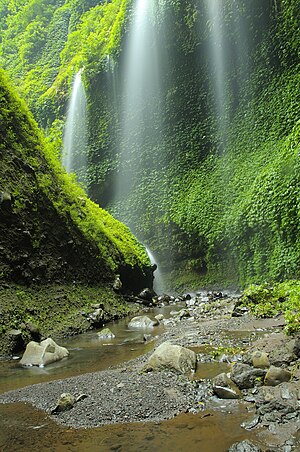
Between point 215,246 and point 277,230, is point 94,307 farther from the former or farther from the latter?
point 215,246

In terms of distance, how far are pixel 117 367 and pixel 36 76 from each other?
101 feet

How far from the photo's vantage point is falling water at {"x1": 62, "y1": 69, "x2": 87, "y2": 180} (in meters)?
23.1

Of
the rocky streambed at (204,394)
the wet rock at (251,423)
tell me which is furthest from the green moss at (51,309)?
the wet rock at (251,423)

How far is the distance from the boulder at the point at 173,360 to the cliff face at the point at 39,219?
12.2 ft

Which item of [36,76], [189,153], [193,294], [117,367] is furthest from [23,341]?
[36,76]

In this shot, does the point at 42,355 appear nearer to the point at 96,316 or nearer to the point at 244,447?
the point at 96,316

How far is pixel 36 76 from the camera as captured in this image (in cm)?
3030

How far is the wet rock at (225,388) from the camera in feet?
9.46

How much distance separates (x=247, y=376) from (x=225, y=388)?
0.30m

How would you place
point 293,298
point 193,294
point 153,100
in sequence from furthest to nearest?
point 153,100 → point 193,294 → point 293,298

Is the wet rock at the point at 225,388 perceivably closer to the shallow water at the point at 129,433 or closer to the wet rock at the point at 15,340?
the shallow water at the point at 129,433

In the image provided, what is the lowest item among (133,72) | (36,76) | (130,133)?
(130,133)

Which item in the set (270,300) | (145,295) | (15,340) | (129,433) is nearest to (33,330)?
(15,340)

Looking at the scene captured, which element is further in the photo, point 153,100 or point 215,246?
point 153,100
